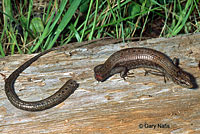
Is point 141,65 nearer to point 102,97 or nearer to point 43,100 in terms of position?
point 102,97

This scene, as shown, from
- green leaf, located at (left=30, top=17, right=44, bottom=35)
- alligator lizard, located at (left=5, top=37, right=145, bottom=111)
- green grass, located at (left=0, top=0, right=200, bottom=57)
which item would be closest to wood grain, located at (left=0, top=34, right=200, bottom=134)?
alligator lizard, located at (left=5, top=37, right=145, bottom=111)

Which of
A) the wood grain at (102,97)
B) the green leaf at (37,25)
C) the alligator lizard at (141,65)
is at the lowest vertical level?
the wood grain at (102,97)

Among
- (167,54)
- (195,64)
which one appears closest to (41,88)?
(167,54)

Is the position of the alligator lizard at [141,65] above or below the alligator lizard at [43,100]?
above

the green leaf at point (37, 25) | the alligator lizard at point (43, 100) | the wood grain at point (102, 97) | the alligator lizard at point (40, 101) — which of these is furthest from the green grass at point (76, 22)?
the alligator lizard at point (43, 100)

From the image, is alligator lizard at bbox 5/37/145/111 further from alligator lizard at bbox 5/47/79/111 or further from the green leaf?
the green leaf

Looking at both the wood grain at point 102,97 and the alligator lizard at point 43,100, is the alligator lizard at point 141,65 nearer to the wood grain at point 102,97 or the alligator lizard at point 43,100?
the wood grain at point 102,97
